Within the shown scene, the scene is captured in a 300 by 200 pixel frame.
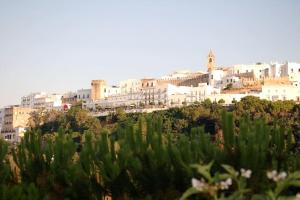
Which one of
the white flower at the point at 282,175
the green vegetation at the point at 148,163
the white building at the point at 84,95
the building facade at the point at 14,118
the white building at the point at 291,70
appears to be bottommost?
the building facade at the point at 14,118

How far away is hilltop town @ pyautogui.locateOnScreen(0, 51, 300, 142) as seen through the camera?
79.9 metres

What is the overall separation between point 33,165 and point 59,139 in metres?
0.89

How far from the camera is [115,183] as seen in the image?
35.1 ft

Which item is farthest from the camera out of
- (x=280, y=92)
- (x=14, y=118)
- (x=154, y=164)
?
(x=14, y=118)

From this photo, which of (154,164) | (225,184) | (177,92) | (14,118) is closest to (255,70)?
(177,92)

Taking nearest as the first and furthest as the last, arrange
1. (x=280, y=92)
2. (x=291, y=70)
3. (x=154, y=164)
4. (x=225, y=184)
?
1. (x=225, y=184)
2. (x=154, y=164)
3. (x=280, y=92)
4. (x=291, y=70)

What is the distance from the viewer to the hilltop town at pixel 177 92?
262ft

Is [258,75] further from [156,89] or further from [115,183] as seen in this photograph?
[115,183]

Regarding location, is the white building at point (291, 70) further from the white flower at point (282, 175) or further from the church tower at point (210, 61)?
the white flower at point (282, 175)

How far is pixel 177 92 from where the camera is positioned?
85875 mm

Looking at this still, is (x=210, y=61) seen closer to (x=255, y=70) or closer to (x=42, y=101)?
(x=255, y=70)

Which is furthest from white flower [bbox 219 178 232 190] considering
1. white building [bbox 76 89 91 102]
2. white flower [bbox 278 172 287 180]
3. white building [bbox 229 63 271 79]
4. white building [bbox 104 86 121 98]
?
white building [bbox 76 89 91 102]

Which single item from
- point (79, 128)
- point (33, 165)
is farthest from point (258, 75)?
point (33, 165)

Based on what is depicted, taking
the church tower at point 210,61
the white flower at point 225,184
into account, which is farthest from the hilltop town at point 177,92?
the white flower at point 225,184
